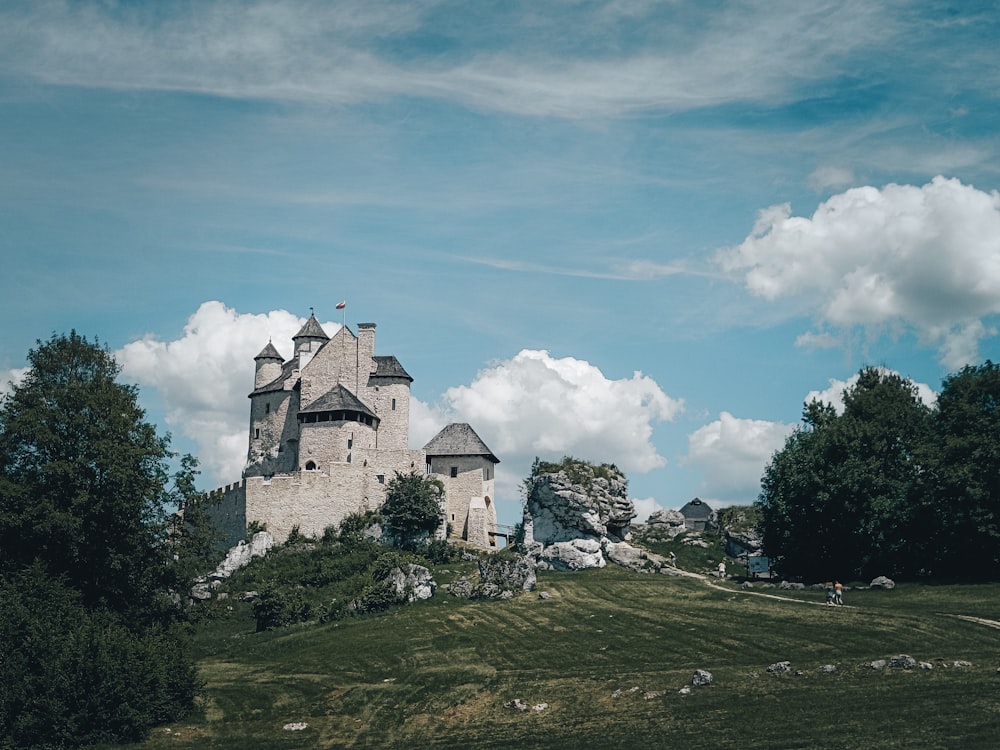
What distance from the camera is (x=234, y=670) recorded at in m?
53.4

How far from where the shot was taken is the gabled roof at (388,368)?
91.1 metres

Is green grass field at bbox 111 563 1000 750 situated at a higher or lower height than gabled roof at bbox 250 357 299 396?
lower

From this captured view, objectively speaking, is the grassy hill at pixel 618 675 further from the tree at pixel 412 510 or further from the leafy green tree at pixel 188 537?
the tree at pixel 412 510


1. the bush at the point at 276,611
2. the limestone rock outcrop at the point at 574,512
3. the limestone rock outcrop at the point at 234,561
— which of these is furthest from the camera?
the limestone rock outcrop at the point at 574,512

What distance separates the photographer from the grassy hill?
35.2 m

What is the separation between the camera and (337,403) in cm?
8706

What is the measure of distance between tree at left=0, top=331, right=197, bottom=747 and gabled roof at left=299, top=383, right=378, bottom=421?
32.0m

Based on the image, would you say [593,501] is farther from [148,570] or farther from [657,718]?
[657,718]

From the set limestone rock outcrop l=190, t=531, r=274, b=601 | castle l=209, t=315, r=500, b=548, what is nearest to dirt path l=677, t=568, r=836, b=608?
castle l=209, t=315, r=500, b=548

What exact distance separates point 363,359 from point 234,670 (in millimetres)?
41499

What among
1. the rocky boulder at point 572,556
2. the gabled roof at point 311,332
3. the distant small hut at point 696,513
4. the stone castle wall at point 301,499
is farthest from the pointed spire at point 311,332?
the distant small hut at point 696,513

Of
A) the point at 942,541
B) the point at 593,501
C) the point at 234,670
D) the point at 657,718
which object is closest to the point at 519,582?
the point at 593,501

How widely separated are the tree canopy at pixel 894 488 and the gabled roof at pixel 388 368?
106 feet

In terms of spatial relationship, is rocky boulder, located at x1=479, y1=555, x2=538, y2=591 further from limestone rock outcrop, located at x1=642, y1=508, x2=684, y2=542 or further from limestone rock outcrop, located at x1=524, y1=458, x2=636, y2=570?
limestone rock outcrop, located at x1=642, y1=508, x2=684, y2=542
